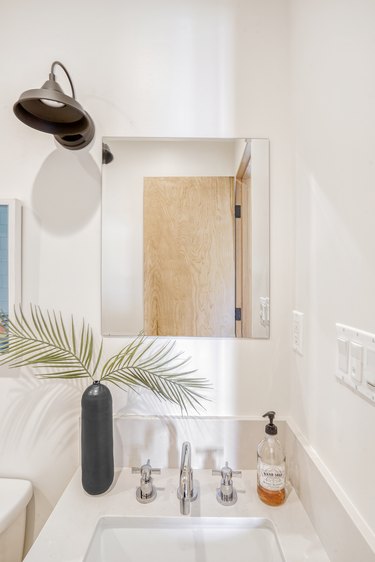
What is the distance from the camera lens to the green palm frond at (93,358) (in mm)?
934

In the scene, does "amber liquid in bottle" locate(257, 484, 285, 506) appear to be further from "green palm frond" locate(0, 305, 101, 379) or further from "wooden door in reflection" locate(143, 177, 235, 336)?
"green palm frond" locate(0, 305, 101, 379)

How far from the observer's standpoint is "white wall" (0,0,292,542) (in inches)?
38.3

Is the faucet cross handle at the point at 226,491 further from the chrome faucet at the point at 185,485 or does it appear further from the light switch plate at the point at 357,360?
the light switch plate at the point at 357,360

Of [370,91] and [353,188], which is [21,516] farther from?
[370,91]

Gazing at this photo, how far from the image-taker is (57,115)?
2.88 ft

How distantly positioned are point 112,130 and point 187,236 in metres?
0.43

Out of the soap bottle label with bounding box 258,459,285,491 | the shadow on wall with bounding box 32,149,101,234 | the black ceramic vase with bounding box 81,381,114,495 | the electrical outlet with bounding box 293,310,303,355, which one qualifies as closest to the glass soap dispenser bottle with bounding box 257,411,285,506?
the soap bottle label with bounding box 258,459,285,491

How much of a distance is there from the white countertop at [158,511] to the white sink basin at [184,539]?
0.02m

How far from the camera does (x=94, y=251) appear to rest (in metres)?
0.99

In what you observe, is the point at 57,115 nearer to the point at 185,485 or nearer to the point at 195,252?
the point at 195,252

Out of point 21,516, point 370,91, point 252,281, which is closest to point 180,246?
point 252,281

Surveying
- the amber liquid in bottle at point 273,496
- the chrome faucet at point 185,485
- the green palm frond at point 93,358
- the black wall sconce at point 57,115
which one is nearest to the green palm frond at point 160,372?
the green palm frond at point 93,358

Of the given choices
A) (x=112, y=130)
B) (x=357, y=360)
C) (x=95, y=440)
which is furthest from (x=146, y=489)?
(x=112, y=130)

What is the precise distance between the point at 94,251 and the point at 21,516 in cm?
87
